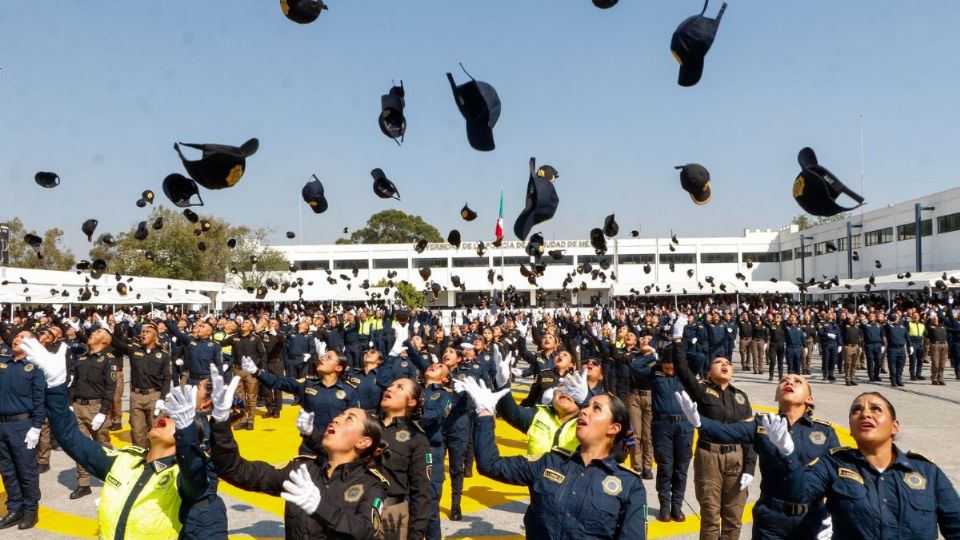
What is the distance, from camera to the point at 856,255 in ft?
156

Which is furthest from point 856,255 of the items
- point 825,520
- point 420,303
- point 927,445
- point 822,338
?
point 825,520

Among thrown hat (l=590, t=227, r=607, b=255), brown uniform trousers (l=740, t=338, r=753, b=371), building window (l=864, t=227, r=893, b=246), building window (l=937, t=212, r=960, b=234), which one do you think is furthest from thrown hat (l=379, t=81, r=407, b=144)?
building window (l=864, t=227, r=893, b=246)

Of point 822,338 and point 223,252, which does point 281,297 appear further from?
point 822,338

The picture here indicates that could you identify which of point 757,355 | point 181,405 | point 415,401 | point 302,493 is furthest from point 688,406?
point 757,355

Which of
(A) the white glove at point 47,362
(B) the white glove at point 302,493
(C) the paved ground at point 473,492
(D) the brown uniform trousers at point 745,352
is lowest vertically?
(C) the paved ground at point 473,492

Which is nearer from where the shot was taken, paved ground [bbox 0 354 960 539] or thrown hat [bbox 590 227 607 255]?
paved ground [bbox 0 354 960 539]

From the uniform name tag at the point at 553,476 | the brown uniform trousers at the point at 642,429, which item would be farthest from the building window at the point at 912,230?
the uniform name tag at the point at 553,476

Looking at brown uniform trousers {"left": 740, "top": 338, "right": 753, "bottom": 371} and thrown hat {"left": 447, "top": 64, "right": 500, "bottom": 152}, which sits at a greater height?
thrown hat {"left": 447, "top": 64, "right": 500, "bottom": 152}

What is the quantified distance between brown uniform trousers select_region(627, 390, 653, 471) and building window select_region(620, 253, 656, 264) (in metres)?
59.8

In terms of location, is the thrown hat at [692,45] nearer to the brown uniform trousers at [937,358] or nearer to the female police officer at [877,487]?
the female police officer at [877,487]

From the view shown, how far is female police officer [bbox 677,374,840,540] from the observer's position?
4.10m

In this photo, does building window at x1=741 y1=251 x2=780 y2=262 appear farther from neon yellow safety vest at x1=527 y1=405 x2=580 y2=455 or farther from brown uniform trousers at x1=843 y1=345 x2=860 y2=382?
neon yellow safety vest at x1=527 y1=405 x2=580 y2=455

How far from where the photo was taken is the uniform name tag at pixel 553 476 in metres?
3.66

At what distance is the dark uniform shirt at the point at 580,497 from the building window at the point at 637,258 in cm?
6551
